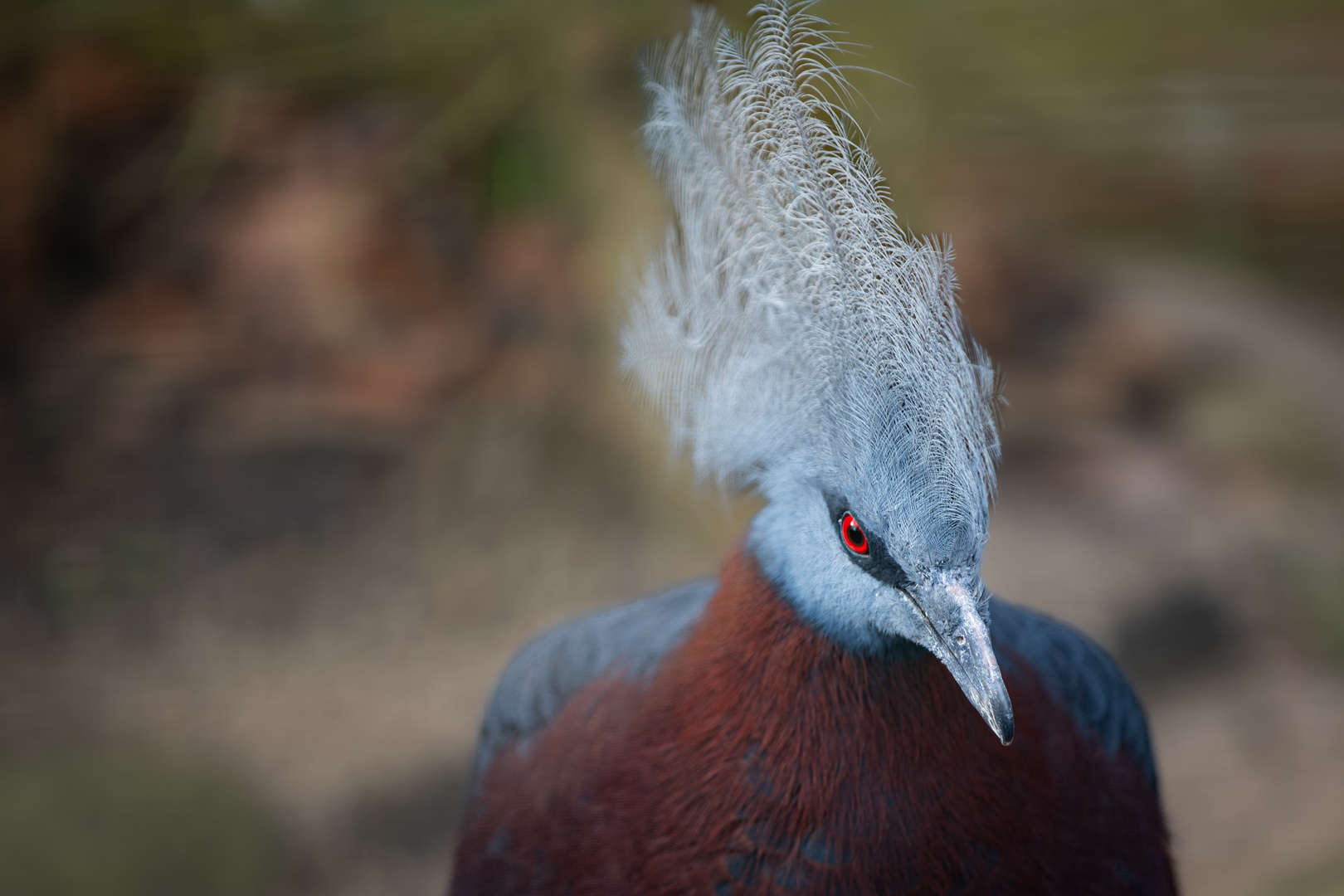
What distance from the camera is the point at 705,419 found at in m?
1.49

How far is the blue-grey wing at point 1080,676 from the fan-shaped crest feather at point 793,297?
18.5 inches

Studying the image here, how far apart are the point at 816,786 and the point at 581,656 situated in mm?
620

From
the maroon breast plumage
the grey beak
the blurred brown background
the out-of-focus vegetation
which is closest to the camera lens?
the grey beak

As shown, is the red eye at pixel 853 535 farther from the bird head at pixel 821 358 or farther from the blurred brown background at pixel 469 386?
the blurred brown background at pixel 469 386

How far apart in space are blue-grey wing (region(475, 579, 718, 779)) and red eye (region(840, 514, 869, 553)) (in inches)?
15.2

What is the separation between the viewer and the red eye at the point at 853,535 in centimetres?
125

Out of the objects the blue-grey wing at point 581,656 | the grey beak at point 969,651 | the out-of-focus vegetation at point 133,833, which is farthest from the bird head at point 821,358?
the out-of-focus vegetation at point 133,833

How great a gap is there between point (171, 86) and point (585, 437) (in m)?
1.88

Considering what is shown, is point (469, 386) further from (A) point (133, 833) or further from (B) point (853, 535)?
(B) point (853, 535)

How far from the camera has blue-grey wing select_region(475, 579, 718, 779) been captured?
1.69 meters

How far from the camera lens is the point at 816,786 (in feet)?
4.35

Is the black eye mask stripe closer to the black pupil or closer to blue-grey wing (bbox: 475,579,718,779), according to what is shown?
the black pupil

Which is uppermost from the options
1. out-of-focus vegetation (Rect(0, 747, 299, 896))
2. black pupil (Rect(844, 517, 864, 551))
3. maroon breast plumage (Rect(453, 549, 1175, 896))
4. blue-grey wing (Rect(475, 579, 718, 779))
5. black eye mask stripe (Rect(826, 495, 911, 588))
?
out-of-focus vegetation (Rect(0, 747, 299, 896))

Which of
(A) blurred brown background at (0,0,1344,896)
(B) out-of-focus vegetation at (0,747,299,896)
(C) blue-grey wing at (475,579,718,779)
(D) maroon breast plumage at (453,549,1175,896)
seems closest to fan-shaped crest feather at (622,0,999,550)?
(D) maroon breast plumage at (453,549,1175,896)
